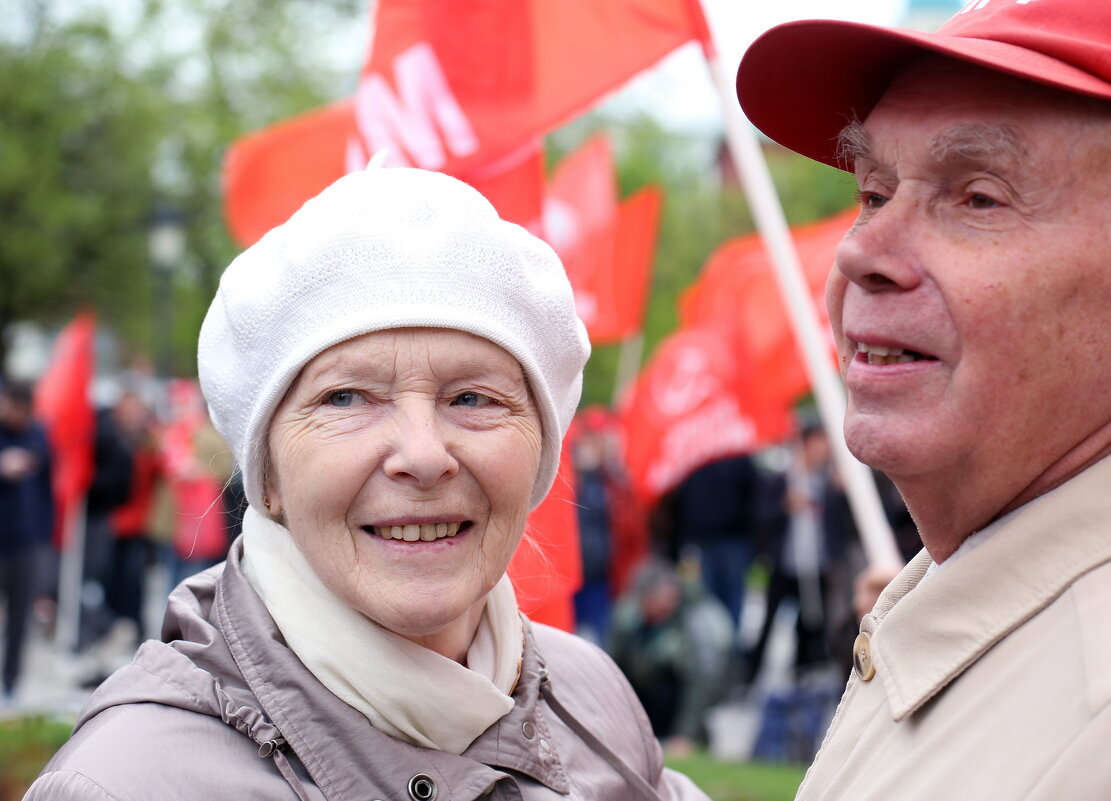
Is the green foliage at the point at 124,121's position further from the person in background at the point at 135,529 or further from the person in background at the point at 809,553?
the person in background at the point at 809,553

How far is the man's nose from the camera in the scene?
1711 millimetres

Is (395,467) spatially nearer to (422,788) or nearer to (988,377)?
(422,788)

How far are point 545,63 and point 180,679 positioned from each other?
3.14 meters

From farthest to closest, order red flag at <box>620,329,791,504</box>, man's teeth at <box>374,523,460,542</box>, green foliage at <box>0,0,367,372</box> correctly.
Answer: green foliage at <box>0,0,367,372</box>
red flag at <box>620,329,791,504</box>
man's teeth at <box>374,523,460,542</box>

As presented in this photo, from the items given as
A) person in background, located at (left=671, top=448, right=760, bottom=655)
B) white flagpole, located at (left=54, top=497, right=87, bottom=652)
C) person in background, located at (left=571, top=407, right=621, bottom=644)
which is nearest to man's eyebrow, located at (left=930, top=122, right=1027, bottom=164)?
person in background, located at (left=571, top=407, right=621, bottom=644)

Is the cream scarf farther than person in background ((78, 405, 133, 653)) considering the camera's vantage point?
No

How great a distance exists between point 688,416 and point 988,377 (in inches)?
330

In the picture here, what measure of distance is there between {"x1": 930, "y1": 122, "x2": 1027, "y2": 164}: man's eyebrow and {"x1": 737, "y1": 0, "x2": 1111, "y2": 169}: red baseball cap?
80 mm

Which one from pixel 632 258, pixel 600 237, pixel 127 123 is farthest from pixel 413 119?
pixel 127 123

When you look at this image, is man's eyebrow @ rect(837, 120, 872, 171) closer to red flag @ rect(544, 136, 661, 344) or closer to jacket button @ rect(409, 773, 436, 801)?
jacket button @ rect(409, 773, 436, 801)

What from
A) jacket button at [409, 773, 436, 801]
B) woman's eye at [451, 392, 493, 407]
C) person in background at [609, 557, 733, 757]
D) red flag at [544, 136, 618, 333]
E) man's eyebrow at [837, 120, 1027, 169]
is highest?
man's eyebrow at [837, 120, 1027, 169]

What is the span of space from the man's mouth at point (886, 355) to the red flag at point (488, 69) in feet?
9.52

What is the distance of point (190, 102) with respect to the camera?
2659 cm

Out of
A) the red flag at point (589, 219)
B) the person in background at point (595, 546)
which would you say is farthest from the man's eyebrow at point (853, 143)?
the person in background at point (595, 546)
